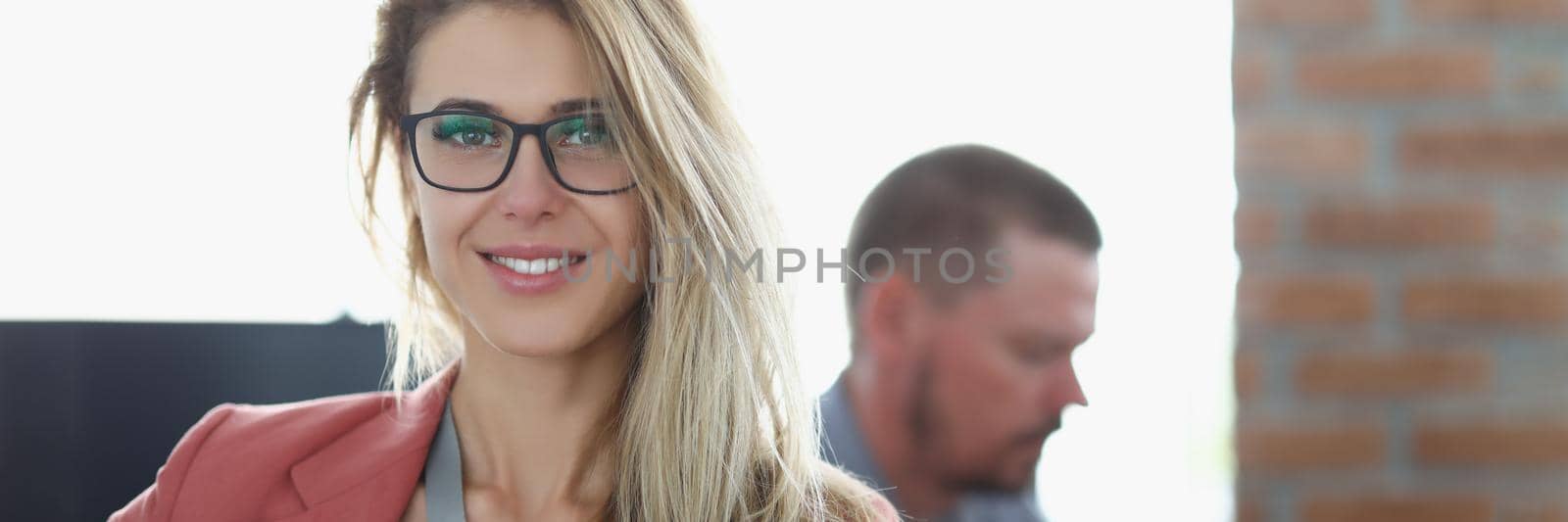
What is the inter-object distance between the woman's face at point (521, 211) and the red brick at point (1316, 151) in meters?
0.83

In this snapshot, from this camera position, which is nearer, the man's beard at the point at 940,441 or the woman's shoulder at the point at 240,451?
the woman's shoulder at the point at 240,451

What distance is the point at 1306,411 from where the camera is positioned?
1.52m

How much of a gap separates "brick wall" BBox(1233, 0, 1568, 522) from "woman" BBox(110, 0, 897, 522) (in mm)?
625

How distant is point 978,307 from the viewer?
161 centimetres

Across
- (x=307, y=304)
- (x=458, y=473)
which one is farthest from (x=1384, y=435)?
(x=307, y=304)

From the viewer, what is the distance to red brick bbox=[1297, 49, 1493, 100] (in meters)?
1.46

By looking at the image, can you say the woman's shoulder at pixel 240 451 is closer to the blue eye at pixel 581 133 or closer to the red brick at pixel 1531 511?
the blue eye at pixel 581 133

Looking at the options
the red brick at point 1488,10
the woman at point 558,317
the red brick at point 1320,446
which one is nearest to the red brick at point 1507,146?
the red brick at point 1488,10

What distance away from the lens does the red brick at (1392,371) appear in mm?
1491

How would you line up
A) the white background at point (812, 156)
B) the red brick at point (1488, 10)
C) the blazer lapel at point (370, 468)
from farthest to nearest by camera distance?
the white background at point (812, 156) → the red brick at point (1488, 10) → the blazer lapel at point (370, 468)

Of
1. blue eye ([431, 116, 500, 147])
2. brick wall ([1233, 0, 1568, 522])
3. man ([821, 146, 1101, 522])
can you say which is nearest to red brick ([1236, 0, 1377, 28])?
brick wall ([1233, 0, 1568, 522])

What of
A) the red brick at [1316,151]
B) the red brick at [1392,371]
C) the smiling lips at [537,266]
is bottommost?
the red brick at [1392,371]

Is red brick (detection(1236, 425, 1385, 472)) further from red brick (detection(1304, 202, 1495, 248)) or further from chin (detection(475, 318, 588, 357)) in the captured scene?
chin (detection(475, 318, 588, 357))

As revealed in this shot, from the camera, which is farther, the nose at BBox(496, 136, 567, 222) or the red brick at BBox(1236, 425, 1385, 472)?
the red brick at BBox(1236, 425, 1385, 472)
